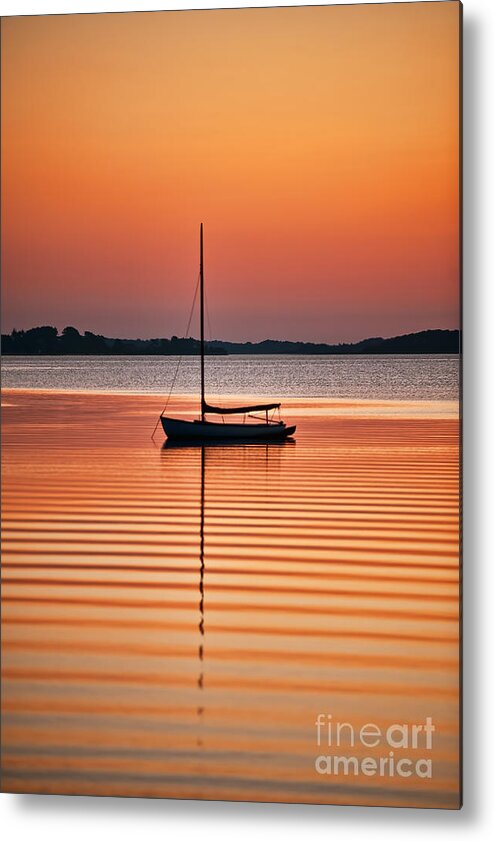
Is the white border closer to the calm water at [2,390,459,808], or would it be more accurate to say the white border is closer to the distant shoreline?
the calm water at [2,390,459,808]

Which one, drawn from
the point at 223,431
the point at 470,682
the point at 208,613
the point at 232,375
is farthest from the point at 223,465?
the point at 470,682

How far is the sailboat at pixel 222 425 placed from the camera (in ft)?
16.8

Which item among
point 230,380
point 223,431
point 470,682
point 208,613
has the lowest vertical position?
point 470,682

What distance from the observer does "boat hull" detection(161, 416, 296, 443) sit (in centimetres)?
512

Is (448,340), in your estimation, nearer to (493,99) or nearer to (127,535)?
(493,99)

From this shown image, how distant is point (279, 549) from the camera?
5.22 m

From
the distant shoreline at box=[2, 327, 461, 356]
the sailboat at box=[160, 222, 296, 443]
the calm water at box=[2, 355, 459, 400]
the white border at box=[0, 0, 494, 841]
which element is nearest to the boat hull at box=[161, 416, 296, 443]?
the sailboat at box=[160, 222, 296, 443]

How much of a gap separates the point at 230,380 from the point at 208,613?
0.86 meters

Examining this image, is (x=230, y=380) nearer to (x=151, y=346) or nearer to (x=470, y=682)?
(x=151, y=346)

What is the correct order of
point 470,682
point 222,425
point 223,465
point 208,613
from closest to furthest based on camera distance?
point 470,682, point 208,613, point 222,425, point 223,465

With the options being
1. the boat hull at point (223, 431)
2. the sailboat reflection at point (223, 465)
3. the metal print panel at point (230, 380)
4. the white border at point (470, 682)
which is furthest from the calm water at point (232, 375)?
the white border at point (470, 682)

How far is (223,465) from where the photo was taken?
583cm

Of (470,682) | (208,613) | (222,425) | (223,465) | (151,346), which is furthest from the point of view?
(223,465)

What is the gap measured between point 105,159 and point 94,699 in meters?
1.99
